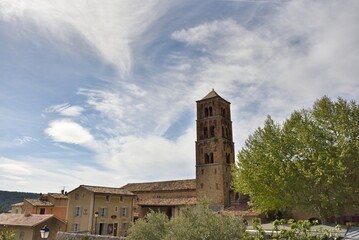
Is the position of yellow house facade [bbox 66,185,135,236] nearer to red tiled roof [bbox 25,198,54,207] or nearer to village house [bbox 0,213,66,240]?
village house [bbox 0,213,66,240]

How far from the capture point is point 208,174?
45.2 meters

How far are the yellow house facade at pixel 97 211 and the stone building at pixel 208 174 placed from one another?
7.61 meters

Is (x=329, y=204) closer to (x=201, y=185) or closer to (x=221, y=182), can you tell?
(x=221, y=182)

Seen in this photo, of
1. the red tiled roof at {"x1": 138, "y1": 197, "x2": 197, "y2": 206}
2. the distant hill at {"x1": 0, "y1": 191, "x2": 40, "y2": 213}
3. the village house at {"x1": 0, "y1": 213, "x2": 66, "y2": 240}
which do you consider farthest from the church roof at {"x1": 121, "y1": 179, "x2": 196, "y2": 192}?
the distant hill at {"x1": 0, "y1": 191, "x2": 40, "y2": 213}

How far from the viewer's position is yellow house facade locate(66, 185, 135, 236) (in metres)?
37.0

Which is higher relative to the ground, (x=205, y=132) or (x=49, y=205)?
(x=205, y=132)

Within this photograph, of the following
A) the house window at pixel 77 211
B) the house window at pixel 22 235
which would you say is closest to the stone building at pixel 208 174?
the house window at pixel 77 211

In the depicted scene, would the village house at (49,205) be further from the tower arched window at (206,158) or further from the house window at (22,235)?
the tower arched window at (206,158)

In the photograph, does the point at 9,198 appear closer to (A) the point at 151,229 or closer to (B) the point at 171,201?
(B) the point at 171,201

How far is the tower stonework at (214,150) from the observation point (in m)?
43.4

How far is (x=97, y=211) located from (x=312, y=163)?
27166mm

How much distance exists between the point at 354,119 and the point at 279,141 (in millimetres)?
6666

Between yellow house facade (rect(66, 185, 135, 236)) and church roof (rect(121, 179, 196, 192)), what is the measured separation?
1131cm

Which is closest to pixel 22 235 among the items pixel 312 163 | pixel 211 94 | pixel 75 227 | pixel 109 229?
pixel 75 227
